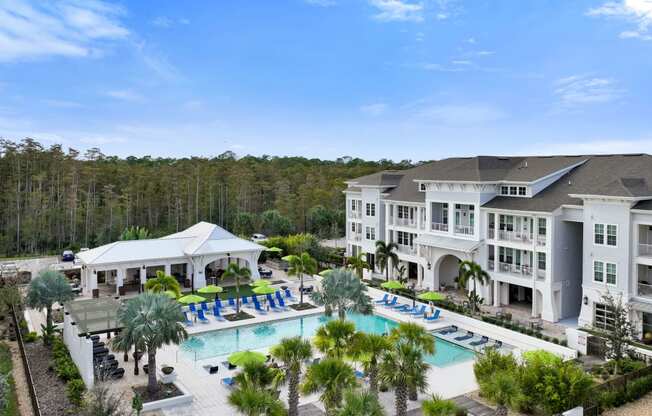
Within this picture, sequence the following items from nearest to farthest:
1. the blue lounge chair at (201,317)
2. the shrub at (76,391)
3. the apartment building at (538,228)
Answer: the shrub at (76,391) < the apartment building at (538,228) < the blue lounge chair at (201,317)

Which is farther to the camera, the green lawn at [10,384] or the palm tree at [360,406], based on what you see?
the green lawn at [10,384]

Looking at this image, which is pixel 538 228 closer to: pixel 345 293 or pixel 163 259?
pixel 345 293

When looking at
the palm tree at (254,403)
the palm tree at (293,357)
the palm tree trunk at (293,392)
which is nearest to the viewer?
the palm tree at (254,403)

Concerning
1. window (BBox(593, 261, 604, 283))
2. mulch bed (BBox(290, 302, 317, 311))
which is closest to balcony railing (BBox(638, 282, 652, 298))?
window (BBox(593, 261, 604, 283))

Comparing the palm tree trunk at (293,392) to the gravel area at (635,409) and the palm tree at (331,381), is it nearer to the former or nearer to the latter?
the palm tree at (331,381)

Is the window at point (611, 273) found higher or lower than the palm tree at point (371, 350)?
higher

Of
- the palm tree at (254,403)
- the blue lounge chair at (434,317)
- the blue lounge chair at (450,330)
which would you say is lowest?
the blue lounge chair at (450,330)

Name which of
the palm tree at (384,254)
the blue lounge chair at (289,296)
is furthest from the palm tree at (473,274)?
the blue lounge chair at (289,296)
